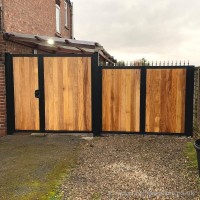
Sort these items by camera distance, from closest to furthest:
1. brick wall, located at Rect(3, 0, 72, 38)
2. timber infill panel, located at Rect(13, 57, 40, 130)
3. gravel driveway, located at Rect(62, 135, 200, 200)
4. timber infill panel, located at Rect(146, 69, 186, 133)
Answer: gravel driveway, located at Rect(62, 135, 200, 200) < timber infill panel, located at Rect(146, 69, 186, 133) < timber infill panel, located at Rect(13, 57, 40, 130) < brick wall, located at Rect(3, 0, 72, 38)

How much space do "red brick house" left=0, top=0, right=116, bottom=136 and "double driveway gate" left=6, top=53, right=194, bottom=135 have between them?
0.93 feet

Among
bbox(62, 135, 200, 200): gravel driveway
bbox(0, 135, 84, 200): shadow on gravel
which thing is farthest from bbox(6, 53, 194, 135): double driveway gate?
bbox(62, 135, 200, 200): gravel driveway

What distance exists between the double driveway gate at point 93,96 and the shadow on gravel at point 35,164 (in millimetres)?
684

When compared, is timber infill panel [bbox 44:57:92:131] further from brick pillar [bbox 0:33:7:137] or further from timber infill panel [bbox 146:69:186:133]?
timber infill panel [bbox 146:69:186:133]

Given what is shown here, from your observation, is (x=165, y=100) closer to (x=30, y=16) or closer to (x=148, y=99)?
(x=148, y=99)

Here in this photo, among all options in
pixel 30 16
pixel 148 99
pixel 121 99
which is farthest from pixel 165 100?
pixel 30 16

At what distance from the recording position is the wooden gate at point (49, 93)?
904 cm

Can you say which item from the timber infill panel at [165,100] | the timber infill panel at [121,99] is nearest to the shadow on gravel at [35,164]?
the timber infill panel at [121,99]

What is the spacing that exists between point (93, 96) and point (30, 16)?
18.1ft

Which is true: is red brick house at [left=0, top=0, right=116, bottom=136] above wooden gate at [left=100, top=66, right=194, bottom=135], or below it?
above

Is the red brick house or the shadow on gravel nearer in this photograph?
the shadow on gravel

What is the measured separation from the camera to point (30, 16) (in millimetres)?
12344

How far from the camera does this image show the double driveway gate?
29.2 feet

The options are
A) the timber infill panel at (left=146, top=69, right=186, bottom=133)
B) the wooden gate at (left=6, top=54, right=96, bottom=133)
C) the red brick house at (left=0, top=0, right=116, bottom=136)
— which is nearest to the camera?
the red brick house at (left=0, top=0, right=116, bottom=136)
